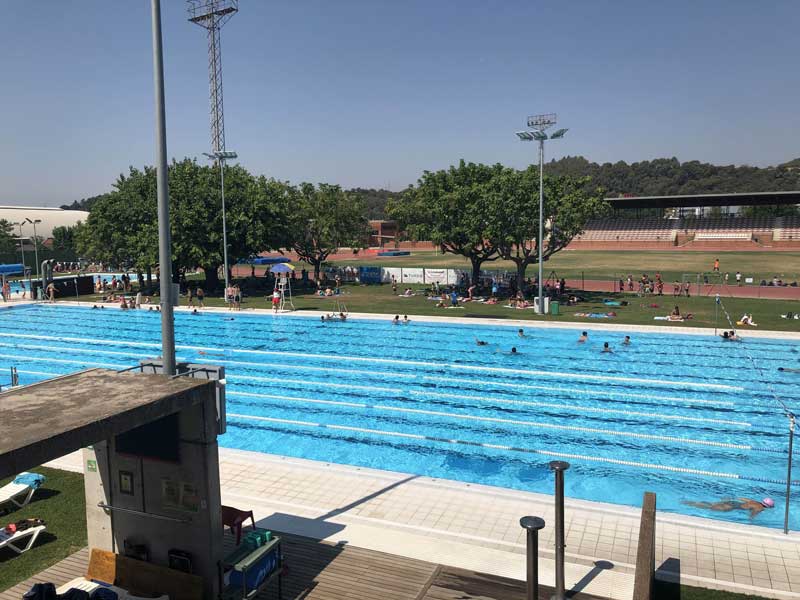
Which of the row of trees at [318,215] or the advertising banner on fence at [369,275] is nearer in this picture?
the row of trees at [318,215]

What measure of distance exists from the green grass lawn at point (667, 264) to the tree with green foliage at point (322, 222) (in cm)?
1491

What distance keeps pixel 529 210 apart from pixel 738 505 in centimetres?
2430

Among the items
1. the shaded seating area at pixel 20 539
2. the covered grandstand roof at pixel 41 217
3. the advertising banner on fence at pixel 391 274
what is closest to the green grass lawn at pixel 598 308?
the advertising banner on fence at pixel 391 274

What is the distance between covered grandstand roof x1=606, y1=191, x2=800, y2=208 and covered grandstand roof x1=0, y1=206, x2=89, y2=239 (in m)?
81.2

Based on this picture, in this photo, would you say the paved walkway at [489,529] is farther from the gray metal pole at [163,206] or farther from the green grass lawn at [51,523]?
the gray metal pole at [163,206]

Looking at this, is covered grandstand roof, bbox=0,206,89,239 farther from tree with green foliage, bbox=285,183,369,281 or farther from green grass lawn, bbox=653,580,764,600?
green grass lawn, bbox=653,580,764,600

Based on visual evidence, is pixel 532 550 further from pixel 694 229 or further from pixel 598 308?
pixel 694 229

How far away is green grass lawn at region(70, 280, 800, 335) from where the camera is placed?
1128 inches

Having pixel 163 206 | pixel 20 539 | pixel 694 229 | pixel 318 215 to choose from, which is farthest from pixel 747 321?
pixel 694 229

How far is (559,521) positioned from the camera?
6711 mm

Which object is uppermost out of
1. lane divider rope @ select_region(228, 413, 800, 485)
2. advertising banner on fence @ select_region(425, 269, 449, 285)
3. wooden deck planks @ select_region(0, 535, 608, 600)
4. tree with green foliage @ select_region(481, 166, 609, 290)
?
tree with green foliage @ select_region(481, 166, 609, 290)

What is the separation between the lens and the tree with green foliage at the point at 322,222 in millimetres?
46688

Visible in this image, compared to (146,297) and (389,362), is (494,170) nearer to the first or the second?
(389,362)

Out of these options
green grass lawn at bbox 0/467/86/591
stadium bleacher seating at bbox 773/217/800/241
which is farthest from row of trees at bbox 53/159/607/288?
stadium bleacher seating at bbox 773/217/800/241
